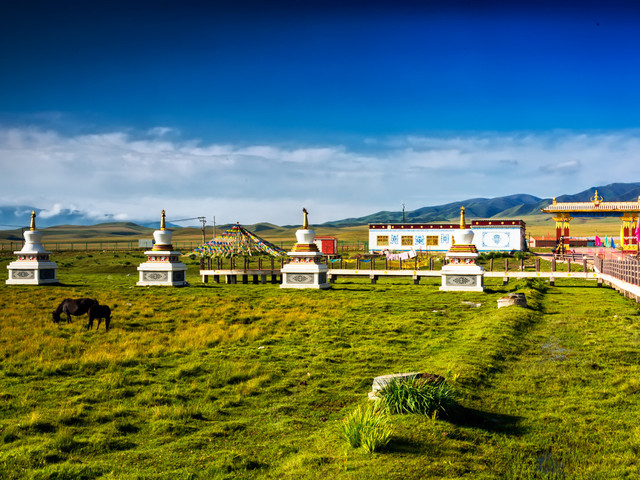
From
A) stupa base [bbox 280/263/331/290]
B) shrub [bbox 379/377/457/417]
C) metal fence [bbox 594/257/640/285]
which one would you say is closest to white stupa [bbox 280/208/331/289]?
stupa base [bbox 280/263/331/290]

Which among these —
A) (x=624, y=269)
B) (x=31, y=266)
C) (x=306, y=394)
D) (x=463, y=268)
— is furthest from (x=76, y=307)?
(x=624, y=269)

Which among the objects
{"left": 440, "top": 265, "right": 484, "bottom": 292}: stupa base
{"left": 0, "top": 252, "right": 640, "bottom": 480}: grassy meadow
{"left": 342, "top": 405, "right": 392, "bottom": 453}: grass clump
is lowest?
{"left": 0, "top": 252, "right": 640, "bottom": 480}: grassy meadow

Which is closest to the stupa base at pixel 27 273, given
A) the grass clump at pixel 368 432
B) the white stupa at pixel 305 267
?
the white stupa at pixel 305 267

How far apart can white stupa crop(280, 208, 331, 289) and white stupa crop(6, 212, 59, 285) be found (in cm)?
1672

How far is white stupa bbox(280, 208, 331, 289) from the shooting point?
3238 cm

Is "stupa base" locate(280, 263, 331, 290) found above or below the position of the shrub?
above

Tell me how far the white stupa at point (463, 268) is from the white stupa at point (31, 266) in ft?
86.5

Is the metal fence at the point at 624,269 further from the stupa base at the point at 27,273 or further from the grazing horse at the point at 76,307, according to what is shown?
the stupa base at the point at 27,273

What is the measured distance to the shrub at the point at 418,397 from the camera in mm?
8297

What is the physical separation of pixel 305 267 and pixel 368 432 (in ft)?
83.1

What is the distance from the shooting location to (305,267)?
107 ft

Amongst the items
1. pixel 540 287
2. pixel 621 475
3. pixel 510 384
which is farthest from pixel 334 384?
pixel 540 287

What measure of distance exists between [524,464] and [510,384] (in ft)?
12.9

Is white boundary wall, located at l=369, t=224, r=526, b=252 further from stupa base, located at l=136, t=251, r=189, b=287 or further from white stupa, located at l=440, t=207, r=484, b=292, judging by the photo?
stupa base, located at l=136, t=251, r=189, b=287
